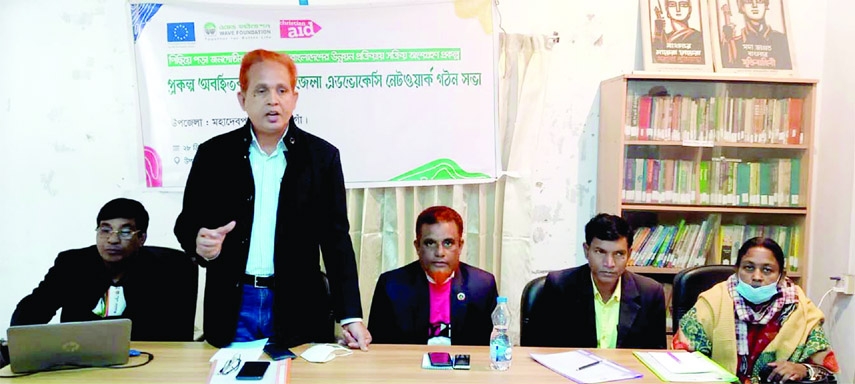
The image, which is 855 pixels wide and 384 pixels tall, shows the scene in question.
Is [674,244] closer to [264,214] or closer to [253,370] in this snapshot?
[264,214]

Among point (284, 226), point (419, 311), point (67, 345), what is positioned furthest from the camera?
point (419, 311)

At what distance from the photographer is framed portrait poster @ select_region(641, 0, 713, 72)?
3.05 meters

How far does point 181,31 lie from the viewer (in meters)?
3.15

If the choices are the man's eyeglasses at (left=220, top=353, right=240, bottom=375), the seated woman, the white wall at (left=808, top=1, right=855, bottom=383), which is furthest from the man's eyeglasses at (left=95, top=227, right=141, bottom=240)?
the white wall at (left=808, top=1, right=855, bottom=383)

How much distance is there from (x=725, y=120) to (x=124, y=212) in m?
2.68

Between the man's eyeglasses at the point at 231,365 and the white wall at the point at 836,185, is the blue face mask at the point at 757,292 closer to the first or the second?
the white wall at the point at 836,185

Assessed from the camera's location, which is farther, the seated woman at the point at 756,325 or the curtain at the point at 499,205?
the curtain at the point at 499,205

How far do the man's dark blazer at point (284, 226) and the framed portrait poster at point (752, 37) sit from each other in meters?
2.01

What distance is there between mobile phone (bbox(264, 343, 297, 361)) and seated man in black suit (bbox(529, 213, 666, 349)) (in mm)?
903

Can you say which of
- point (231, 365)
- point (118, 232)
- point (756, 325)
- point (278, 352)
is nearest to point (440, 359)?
point (278, 352)

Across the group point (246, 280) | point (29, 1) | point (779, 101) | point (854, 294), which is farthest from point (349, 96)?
point (854, 294)

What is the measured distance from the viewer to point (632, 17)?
10.6 feet

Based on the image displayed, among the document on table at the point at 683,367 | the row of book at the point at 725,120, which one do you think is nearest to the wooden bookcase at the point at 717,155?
the row of book at the point at 725,120

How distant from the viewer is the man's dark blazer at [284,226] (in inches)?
81.2
